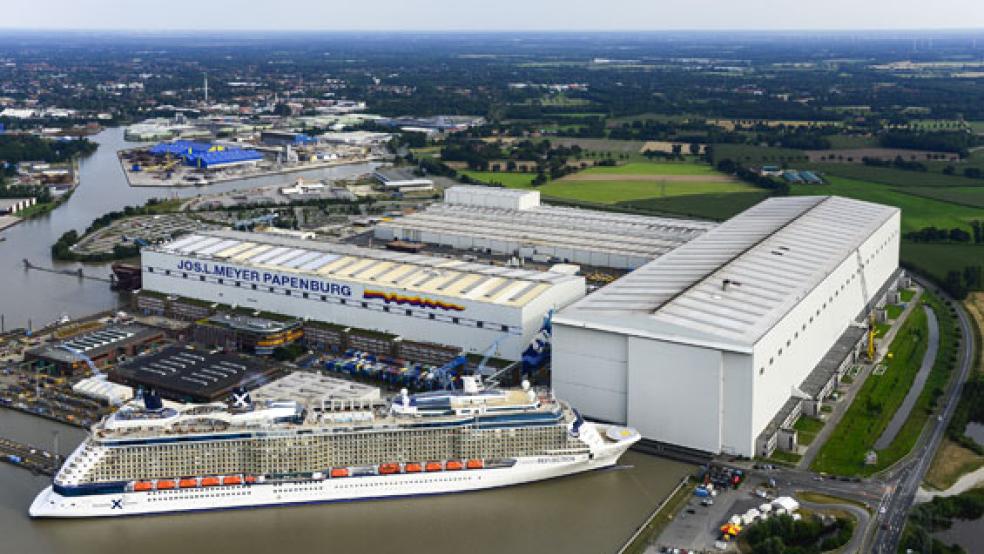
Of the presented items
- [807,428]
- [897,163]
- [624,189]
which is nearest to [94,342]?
[807,428]

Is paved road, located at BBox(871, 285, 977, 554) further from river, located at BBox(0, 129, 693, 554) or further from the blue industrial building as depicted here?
the blue industrial building

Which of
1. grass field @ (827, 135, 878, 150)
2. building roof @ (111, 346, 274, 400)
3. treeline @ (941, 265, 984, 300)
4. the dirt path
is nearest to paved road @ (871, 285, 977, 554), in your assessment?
treeline @ (941, 265, 984, 300)

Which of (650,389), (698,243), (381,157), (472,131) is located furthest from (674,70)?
(650,389)

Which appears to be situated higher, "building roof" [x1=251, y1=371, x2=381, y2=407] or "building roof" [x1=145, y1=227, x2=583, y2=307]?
"building roof" [x1=145, y1=227, x2=583, y2=307]

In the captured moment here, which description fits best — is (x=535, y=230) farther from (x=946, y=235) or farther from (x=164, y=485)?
(x=164, y=485)

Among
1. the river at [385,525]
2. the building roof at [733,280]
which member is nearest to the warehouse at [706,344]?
the building roof at [733,280]

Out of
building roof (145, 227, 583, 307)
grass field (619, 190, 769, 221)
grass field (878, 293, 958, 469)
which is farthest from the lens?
grass field (619, 190, 769, 221)

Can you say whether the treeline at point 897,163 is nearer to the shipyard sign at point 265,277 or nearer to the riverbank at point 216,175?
the riverbank at point 216,175
